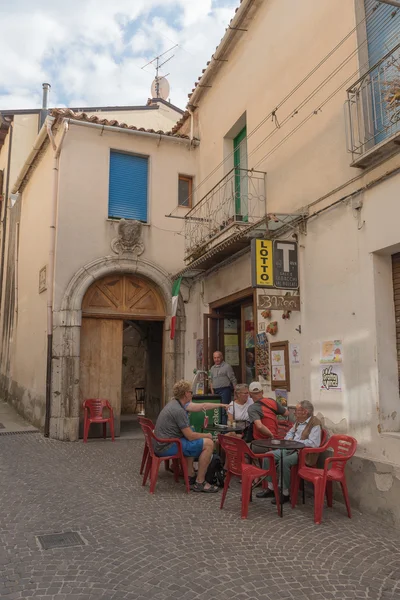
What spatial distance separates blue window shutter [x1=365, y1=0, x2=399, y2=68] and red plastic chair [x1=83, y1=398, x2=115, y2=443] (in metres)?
7.73

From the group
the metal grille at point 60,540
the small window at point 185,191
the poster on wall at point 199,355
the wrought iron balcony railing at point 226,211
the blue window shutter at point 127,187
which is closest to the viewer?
the metal grille at point 60,540

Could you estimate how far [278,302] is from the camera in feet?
22.5

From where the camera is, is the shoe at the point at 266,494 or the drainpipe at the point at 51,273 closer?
the shoe at the point at 266,494

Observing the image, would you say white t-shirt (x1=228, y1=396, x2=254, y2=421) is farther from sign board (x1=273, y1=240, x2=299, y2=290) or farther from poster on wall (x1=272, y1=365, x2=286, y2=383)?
sign board (x1=273, y1=240, x2=299, y2=290)

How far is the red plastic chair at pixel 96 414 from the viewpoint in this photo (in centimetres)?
976

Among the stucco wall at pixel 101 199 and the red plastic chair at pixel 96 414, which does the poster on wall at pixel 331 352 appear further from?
the stucco wall at pixel 101 199

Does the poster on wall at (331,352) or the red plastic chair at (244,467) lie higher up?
the poster on wall at (331,352)

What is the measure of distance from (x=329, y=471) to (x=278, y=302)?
7.88 feet

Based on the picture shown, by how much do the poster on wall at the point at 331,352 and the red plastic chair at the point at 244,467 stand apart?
160 centimetres

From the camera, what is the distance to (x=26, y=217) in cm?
1390

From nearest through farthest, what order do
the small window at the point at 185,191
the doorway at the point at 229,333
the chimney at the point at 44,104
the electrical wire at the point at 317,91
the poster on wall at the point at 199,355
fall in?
the electrical wire at the point at 317,91
the doorway at the point at 229,333
the poster on wall at the point at 199,355
the small window at the point at 185,191
the chimney at the point at 44,104

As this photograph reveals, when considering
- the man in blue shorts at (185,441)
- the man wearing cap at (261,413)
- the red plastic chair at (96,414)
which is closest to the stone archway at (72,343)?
the red plastic chair at (96,414)

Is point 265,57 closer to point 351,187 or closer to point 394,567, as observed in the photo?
point 351,187

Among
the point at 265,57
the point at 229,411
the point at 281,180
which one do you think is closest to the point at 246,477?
the point at 229,411
